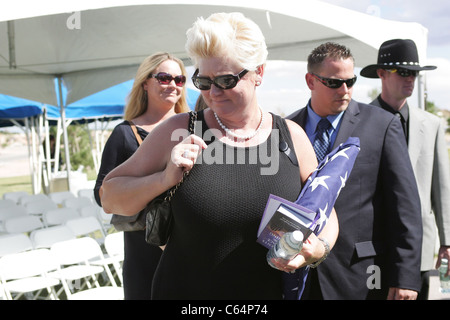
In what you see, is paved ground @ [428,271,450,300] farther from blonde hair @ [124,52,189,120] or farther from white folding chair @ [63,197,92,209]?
white folding chair @ [63,197,92,209]

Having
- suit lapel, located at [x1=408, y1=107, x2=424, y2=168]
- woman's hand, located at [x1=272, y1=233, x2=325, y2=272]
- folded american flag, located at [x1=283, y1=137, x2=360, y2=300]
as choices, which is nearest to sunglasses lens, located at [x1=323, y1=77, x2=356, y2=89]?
suit lapel, located at [x1=408, y1=107, x2=424, y2=168]

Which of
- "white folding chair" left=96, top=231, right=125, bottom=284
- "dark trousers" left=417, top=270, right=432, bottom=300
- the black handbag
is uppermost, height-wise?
the black handbag

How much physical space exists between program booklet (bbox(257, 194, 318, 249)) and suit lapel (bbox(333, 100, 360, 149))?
0.79 meters

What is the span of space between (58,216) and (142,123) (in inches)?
167

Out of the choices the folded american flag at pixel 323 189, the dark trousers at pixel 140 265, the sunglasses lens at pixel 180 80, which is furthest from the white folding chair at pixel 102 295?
the folded american flag at pixel 323 189

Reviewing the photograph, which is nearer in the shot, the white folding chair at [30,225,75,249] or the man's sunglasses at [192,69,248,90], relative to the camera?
the man's sunglasses at [192,69,248,90]

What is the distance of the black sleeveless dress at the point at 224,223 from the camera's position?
1.39 meters

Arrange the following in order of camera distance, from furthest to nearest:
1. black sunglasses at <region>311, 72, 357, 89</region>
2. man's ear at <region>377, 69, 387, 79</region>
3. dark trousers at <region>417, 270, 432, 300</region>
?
1. man's ear at <region>377, 69, 387, 79</region>
2. dark trousers at <region>417, 270, 432, 300</region>
3. black sunglasses at <region>311, 72, 357, 89</region>

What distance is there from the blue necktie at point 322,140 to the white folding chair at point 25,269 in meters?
3.19

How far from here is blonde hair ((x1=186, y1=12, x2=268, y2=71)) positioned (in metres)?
1.35

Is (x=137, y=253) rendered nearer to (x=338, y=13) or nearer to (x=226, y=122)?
(x=226, y=122)

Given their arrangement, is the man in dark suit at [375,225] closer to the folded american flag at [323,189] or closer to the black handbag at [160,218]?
the folded american flag at [323,189]

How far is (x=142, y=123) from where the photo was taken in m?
2.62

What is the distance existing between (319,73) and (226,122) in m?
0.92
